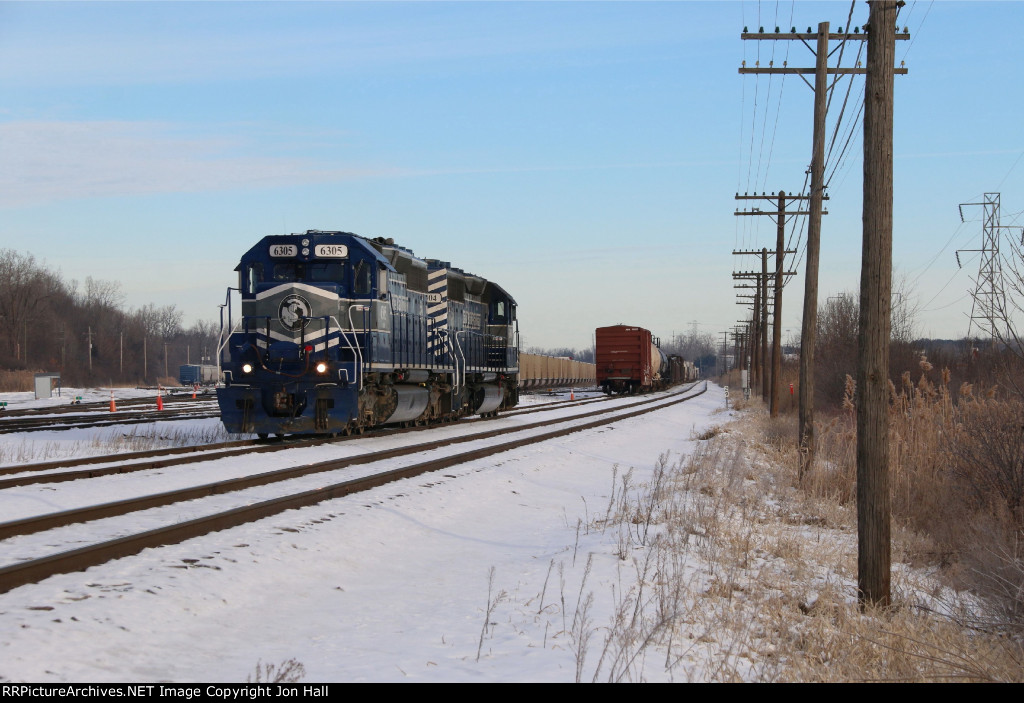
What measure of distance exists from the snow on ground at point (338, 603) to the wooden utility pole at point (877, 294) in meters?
1.94

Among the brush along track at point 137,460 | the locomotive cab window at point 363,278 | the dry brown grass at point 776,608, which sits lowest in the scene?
the dry brown grass at point 776,608

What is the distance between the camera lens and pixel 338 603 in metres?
6.12

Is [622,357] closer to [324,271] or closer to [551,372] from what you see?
[551,372]

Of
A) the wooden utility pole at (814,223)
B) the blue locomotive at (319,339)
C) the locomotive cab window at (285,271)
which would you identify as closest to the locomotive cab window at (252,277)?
the blue locomotive at (319,339)

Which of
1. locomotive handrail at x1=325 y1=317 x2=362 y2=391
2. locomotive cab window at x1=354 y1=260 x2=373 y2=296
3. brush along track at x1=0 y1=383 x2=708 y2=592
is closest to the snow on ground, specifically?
brush along track at x1=0 y1=383 x2=708 y2=592

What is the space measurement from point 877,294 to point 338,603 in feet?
15.5

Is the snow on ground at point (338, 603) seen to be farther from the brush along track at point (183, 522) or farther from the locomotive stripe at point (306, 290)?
the locomotive stripe at point (306, 290)

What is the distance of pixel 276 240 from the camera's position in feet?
57.8

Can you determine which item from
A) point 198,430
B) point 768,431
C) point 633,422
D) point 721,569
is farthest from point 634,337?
point 721,569

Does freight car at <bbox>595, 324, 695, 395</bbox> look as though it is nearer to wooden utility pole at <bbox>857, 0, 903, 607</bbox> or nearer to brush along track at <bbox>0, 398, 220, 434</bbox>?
brush along track at <bbox>0, 398, 220, 434</bbox>

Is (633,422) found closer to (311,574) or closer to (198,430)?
(198,430)

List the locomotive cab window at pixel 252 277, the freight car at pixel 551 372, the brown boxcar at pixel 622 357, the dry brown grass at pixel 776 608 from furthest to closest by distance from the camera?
the freight car at pixel 551 372 < the brown boxcar at pixel 622 357 < the locomotive cab window at pixel 252 277 < the dry brown grass at pixel 776 608

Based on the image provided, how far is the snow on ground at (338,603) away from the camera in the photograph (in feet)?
15.2

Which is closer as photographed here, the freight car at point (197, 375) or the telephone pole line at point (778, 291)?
the telephone pole line at point (778, 291)
